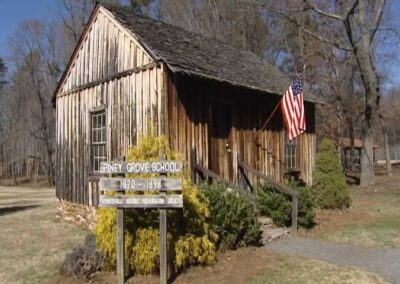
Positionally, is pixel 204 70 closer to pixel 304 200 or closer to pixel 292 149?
pixel 304 200

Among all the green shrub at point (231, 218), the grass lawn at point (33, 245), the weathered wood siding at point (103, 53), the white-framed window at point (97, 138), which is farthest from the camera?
the white-framed window at point (97, 138)

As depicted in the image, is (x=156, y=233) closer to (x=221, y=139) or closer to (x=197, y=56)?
(x=221, y=139)

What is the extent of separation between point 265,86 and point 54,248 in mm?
7942

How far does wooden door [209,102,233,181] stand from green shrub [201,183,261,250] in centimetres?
291

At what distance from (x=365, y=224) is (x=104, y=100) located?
8040 millimetres

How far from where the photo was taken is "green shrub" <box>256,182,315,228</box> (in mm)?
11594

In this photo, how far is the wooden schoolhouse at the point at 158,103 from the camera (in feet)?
36.7

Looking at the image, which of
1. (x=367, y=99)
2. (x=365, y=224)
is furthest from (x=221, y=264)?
(x=367, y=99)

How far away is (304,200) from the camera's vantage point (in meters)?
11.8

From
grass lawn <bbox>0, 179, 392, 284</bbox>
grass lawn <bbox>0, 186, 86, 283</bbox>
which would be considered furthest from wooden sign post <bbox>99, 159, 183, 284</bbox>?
grass lawn <bbox>0, 186, 86, 283</bbox>

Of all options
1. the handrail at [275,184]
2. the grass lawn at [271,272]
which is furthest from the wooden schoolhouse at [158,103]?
the grass lawn at [271,272]

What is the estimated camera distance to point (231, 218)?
28.6 feet

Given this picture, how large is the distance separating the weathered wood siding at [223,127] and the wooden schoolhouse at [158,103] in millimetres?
26

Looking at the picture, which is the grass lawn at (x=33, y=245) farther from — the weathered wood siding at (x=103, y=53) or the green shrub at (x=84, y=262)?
the weathered wood siding at (x=103, y=53)
